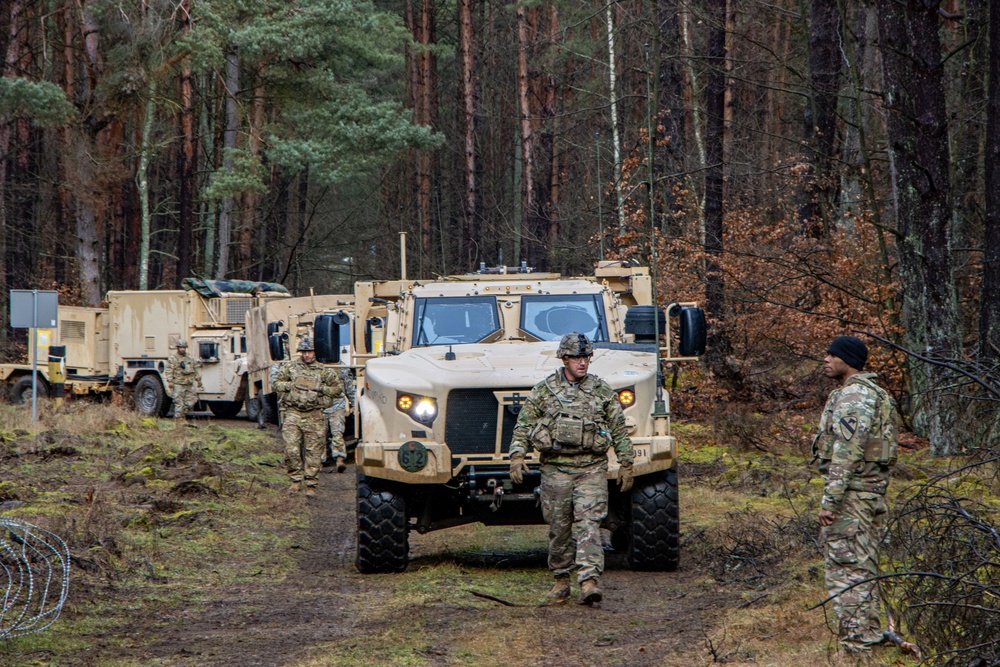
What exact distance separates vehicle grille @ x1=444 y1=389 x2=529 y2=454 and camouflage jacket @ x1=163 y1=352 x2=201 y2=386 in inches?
644

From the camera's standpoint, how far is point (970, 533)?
227 inches

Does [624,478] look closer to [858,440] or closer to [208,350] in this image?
[858,440]

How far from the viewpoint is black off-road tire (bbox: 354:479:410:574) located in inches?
375

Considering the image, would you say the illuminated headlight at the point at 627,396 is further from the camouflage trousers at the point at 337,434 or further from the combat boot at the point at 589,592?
the camouflage trousers at the point at 337,434

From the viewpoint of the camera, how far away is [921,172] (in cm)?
1434

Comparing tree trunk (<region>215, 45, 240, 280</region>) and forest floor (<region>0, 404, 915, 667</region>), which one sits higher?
tree trunk (<region>215, 45, 240, 280</region>)

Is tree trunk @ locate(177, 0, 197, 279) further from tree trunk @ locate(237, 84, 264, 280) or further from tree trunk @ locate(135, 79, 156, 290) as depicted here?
tree trunk @ locate(237, 84, 264, 280)

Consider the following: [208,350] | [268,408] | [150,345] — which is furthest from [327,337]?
[150,345]

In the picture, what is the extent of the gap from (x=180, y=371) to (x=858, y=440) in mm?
19818

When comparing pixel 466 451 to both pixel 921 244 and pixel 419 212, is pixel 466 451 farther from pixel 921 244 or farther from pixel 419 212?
pixel 419 212

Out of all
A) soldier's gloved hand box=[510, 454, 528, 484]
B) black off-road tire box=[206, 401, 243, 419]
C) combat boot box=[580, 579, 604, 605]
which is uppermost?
soldier's gloved hand box=[510, 454, 528, 484]

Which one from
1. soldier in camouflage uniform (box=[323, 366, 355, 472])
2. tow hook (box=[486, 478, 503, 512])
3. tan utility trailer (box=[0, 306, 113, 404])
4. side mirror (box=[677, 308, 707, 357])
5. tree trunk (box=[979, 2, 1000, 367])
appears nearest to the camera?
tow hook (box=[486, 478, 503, 512])

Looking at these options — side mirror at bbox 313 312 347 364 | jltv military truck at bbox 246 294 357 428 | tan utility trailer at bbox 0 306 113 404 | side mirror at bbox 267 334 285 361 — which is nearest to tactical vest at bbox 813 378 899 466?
side mirror at bbox 313 312 347 364

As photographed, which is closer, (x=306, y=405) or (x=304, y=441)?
(x=306, y=405)
